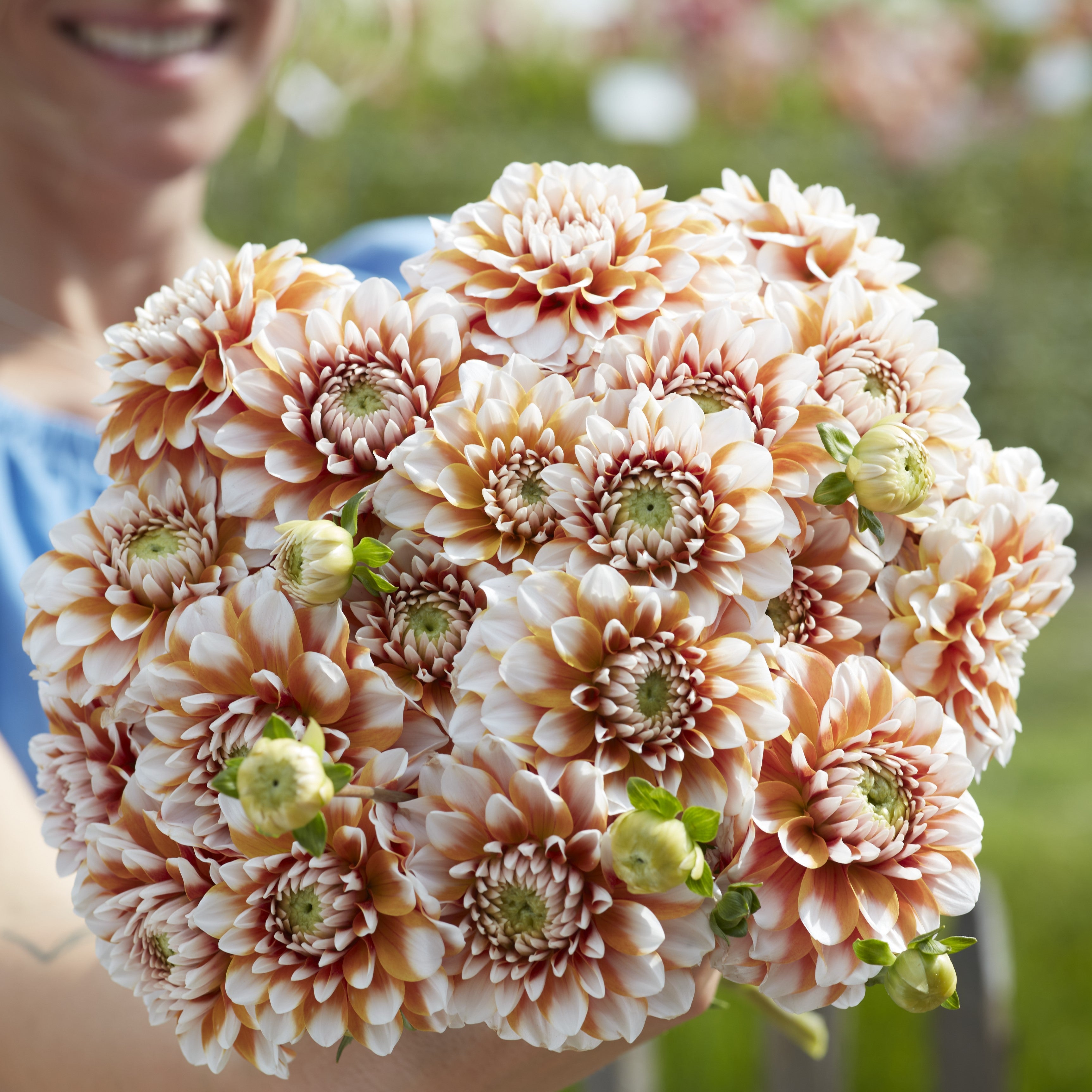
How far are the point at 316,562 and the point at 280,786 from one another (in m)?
0.07

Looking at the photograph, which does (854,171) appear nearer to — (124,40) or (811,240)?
(124,40)

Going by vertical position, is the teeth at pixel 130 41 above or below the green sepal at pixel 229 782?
above

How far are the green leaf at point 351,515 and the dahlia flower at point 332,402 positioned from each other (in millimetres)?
16

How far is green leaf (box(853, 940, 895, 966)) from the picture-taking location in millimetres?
375

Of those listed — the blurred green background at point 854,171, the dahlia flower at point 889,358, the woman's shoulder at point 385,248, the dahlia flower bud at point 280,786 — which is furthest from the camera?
the blurred green background at point 854,171

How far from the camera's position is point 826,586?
0.41 metres

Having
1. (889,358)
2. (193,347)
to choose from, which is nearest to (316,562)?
(193,347)

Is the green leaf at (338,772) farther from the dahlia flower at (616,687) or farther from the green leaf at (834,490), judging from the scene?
the green leaf at (834,490)

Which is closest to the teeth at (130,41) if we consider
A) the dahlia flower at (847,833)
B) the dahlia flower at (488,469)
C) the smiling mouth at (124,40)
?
the smiling mouth at (124,40)

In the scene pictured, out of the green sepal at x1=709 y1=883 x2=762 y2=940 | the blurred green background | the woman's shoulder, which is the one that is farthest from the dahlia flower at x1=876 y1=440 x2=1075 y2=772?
the blurred green background

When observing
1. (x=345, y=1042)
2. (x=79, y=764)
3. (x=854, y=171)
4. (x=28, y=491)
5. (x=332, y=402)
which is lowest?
(x=345, y=1042)

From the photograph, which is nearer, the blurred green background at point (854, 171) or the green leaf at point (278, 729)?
the green leaf at point (278, 729)

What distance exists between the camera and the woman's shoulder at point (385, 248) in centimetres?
112

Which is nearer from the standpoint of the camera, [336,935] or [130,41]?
[336,935]
